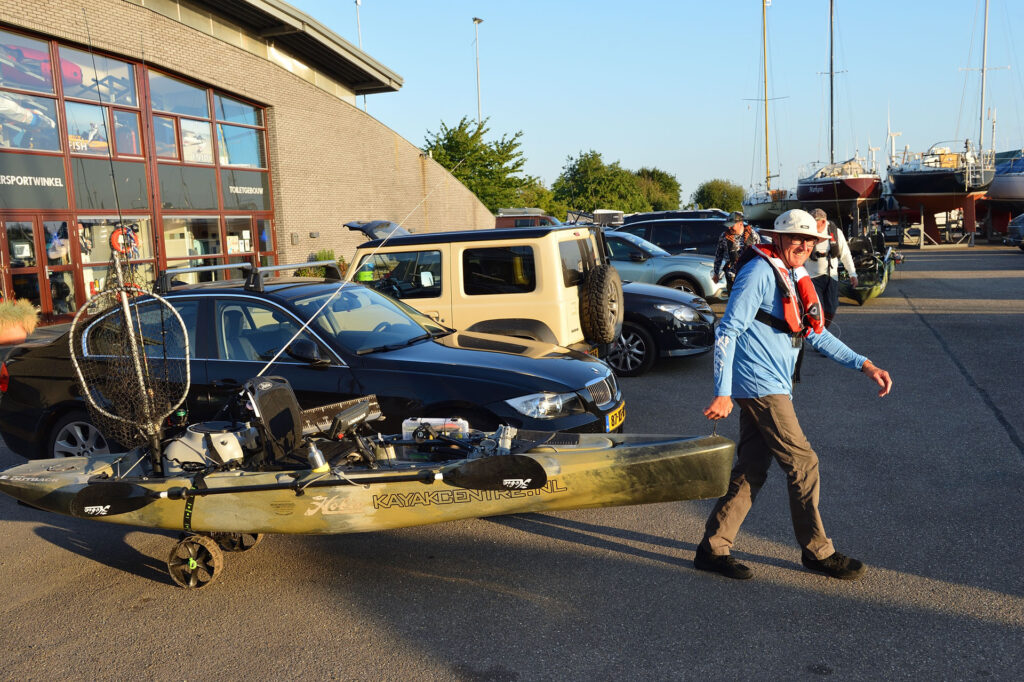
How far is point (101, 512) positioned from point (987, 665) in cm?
428

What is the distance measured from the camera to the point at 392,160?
2875 cm

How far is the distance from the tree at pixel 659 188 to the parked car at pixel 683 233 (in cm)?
7279

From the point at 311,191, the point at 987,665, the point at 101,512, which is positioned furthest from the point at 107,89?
the point at 987,665

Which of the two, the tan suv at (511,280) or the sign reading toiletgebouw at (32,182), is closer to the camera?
the tan suv at (511,280)

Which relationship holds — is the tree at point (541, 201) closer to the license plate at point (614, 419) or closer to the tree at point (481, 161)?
the tree at point (481, 161)

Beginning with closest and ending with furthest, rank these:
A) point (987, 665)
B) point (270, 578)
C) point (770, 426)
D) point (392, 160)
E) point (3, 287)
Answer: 1. point (987, 665)
2. point (770, 426)
3. point (270, 578)
4. point (3, 287)
5. point (392, 160)

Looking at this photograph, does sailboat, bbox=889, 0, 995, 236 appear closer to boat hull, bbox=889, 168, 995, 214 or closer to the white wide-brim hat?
boat hull, bbox=889, 168, 995, 214

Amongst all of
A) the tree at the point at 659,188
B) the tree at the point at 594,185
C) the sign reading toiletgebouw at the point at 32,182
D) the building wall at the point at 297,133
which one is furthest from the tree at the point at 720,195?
the sign reading toiletgebouw at the point at 32,182

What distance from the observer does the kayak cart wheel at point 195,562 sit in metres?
4.48

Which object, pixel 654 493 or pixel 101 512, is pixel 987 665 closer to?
pixel 654 493

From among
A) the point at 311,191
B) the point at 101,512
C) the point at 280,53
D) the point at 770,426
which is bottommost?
the point at 101,512

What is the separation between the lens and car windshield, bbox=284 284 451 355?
226 inches

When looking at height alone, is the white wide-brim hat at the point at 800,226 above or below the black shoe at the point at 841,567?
above

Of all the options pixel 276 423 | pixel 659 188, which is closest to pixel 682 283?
pixel 276 423
